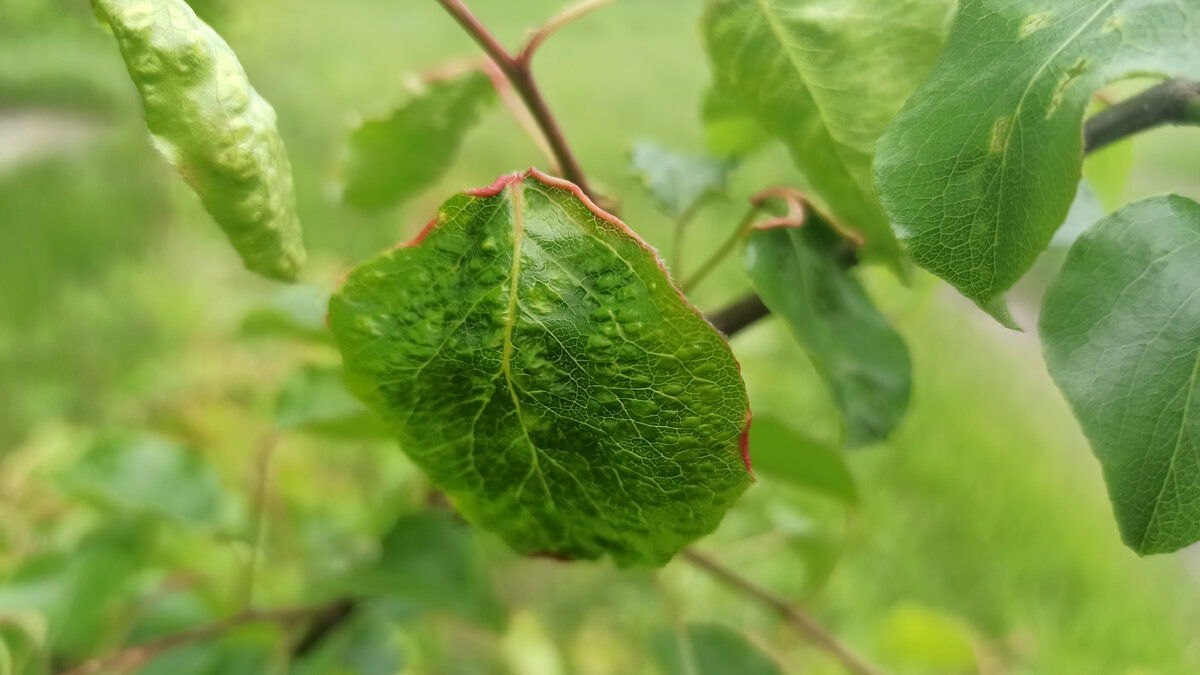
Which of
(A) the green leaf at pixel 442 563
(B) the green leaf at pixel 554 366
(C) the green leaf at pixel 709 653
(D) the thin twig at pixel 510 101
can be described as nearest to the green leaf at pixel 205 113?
(B) the green leaf at pixel 554 366

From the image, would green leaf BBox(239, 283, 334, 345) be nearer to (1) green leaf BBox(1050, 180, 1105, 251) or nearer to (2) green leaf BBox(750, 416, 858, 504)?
(2) green leaf BBox(750, 416, 858, 504)

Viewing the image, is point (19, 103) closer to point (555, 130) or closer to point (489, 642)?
point (489, 642)

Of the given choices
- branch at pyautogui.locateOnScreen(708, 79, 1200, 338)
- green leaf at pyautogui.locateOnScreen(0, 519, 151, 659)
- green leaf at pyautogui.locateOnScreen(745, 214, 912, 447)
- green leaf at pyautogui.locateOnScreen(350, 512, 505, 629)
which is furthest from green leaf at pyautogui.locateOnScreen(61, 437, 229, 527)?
branch at pyautogui.locateOnScreen(708, 79, 1200, 338)

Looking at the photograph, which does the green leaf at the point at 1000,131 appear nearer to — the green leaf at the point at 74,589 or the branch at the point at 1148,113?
the branch at the point at 1148,113

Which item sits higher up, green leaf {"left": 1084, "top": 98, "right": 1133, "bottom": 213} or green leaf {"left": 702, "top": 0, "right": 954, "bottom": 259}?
green leaf {"left": 702, "top": 0, "right": 954, "bottom": 259}

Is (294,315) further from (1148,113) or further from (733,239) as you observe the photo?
(1148,113)

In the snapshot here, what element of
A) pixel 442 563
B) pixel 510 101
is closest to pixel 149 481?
pixel 442 563
